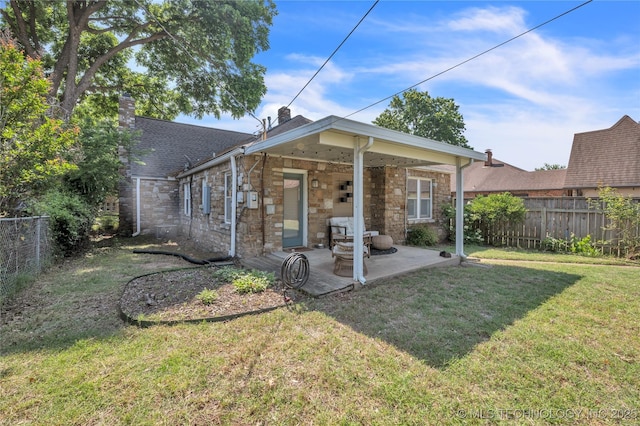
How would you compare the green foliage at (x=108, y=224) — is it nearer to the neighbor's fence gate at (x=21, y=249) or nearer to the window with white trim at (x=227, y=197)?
the neighbor's fence gate at (x=21, y=249)

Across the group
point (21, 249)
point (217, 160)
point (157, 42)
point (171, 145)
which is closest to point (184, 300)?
point (21, 249)

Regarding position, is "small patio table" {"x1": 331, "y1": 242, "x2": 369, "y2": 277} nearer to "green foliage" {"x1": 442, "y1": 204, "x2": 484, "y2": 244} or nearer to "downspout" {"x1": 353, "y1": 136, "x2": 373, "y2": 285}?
"downspout" {"x1": 353, "y1": 136, "x2": 373, "y2": 285}

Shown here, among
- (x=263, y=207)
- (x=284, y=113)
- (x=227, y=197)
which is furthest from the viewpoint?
(x=284, y=113)

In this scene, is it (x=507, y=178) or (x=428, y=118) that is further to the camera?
(x=428, y=118)

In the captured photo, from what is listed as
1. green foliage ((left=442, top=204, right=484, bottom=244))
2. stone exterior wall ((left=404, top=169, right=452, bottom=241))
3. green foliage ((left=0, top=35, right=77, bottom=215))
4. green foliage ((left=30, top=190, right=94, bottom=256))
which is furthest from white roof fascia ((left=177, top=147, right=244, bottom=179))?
green foliage ((left=442, top=204, right=484, bottom=244))

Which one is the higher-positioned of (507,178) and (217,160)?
(507,178)

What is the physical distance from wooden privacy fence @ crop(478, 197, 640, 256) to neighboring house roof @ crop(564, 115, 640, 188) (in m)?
6.70

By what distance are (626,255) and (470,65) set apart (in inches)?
263

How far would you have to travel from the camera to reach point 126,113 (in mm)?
13211

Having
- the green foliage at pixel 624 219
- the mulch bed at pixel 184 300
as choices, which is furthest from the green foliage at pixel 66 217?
the green foliage at pixel 624 219

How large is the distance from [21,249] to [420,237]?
9729 mm

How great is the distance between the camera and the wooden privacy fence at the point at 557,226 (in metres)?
7.86

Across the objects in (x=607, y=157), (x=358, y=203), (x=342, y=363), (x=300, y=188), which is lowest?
(x=342, y=363)

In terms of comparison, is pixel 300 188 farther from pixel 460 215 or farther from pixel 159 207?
pixel 159 207
